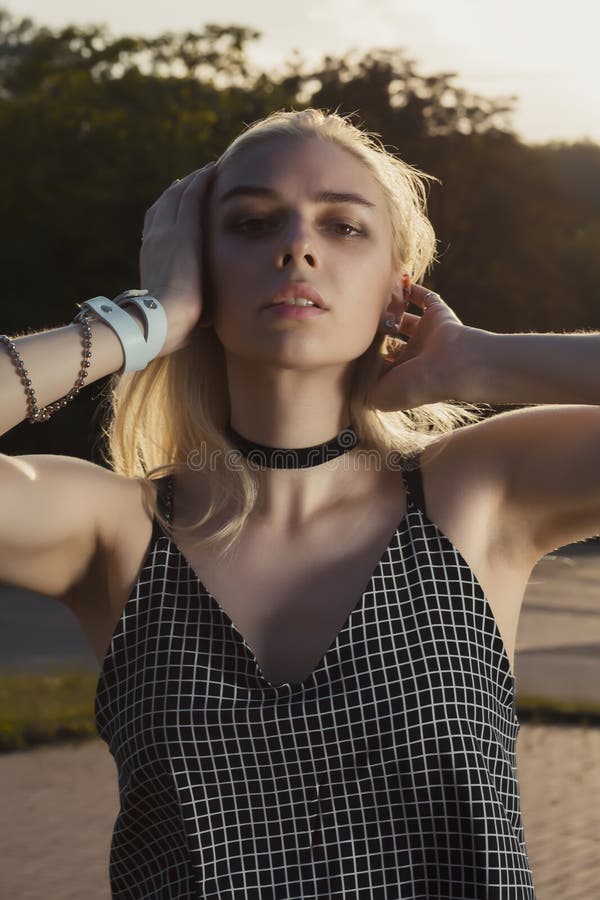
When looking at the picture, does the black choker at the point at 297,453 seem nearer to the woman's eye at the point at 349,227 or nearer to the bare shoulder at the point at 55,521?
the bare shoulder at the point at 55,521

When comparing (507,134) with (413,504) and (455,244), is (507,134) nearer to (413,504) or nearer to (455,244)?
(455,244)

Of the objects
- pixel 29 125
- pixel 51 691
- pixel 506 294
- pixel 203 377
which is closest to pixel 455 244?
pixel 506 294

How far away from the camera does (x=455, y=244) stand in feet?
95.2

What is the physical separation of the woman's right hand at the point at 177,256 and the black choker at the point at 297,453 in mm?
267

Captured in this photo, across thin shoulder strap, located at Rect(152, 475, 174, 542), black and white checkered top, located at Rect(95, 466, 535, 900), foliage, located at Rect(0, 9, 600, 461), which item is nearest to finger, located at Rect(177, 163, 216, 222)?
thin shoulder strap, located at Rect(152, 475, 174, 542)

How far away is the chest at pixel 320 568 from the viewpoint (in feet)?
8.35

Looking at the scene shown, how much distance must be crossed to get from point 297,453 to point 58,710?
6.27 m

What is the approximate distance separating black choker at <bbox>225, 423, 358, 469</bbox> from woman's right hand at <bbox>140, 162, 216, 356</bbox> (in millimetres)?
267

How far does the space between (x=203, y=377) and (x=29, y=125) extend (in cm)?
2701

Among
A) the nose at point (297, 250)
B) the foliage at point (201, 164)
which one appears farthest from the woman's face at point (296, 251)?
the foliage at point (201, 164)

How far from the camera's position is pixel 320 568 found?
2633 millimetres

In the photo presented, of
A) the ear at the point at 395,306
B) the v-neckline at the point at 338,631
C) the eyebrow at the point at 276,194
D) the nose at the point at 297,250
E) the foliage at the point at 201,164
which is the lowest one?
the foliage at the point at 201,164

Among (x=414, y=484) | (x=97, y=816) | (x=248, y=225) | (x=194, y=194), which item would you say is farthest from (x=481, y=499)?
(x=97, y=816)

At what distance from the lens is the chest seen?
2.54m
